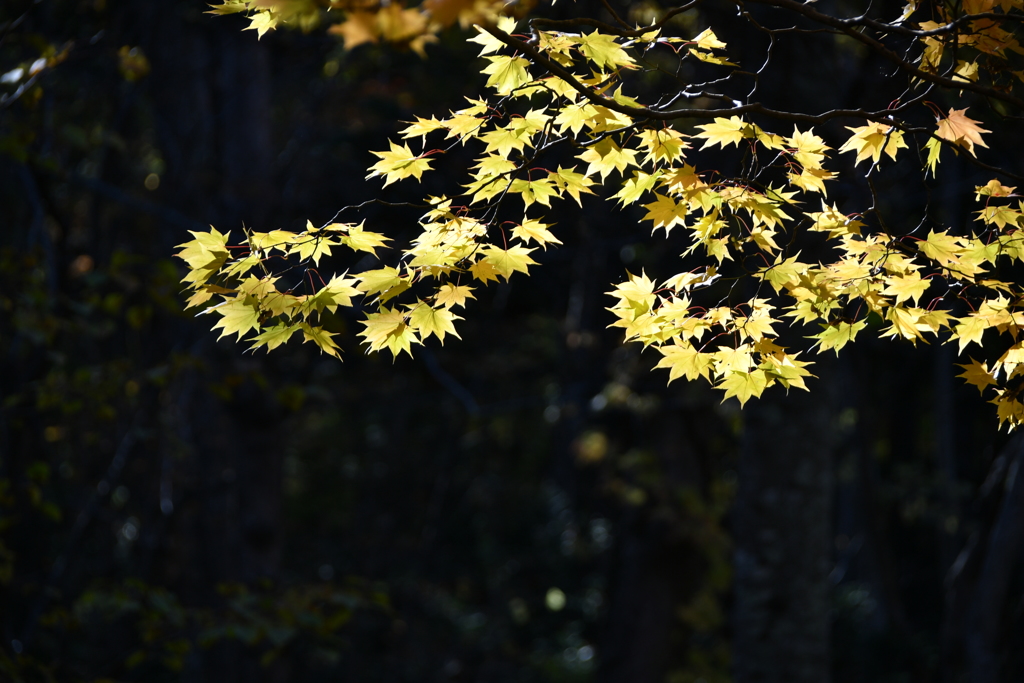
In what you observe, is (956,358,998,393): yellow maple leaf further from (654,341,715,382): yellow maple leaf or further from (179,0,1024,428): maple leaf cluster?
(654,341,715,382): yellow maple leaf

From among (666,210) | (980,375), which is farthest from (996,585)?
(666,210)

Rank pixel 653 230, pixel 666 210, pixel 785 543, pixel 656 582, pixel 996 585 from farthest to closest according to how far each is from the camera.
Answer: pixel 656 582, pixel 785 543, pixel 996 585, pixel 666 210, pixel 653 230

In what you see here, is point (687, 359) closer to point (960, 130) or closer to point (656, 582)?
point (960, 130)

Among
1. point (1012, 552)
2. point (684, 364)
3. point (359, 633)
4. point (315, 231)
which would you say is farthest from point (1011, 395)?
point (359, 633)


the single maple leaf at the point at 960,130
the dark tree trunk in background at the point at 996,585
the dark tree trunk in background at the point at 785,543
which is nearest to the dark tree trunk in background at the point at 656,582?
the dark tree trunk in background at the point at 785,543

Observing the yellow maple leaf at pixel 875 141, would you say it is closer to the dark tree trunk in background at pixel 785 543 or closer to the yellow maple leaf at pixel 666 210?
the yellow maple leaf at pixel 666 210

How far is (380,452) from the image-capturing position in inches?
514

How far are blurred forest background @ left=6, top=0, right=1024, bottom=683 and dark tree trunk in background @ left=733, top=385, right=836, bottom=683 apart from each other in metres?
0.02

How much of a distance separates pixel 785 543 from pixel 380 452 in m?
9.39

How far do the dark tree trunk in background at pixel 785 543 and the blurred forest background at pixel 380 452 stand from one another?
17 mm

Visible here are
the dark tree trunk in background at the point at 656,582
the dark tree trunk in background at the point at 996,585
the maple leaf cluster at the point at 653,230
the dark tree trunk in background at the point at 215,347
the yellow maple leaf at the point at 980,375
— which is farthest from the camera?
the dark tree trunk in background at the point at 656,582

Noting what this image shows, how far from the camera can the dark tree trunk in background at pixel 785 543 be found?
4.34 meters

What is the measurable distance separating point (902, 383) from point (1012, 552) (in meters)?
7.56

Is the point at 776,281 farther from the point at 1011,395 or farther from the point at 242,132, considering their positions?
the point at 242,132
